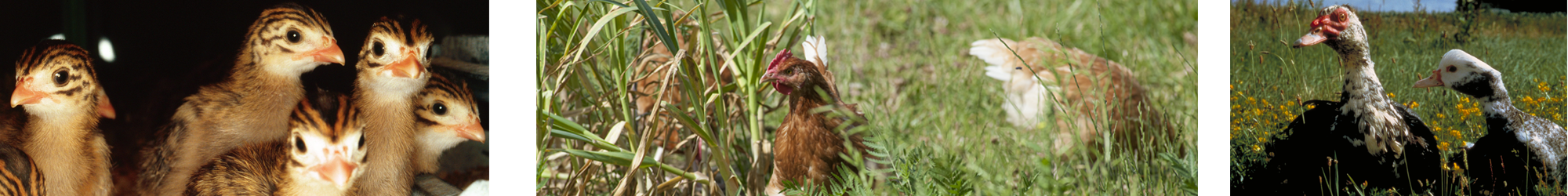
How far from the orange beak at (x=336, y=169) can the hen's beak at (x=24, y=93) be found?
1.14 ft

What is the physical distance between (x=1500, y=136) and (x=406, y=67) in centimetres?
156

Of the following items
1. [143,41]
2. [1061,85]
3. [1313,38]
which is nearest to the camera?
[143,41]

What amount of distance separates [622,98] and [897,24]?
2.87 feet

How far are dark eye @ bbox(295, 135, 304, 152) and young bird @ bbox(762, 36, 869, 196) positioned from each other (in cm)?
66

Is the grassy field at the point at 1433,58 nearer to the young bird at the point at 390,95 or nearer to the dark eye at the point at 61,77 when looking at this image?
the young bird at the point at 390,95

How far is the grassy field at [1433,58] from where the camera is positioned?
1.04 meters

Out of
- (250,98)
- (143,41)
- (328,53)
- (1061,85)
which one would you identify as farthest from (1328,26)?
(143,41)

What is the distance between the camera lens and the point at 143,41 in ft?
3.17

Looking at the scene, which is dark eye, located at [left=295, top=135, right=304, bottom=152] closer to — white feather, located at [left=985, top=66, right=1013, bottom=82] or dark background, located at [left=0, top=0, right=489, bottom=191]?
dark background, located at [left=0, top=0, right=489, bottom=191]

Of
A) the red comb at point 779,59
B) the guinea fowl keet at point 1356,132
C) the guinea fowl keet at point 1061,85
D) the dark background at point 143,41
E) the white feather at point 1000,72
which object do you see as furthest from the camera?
the white feather at point 1000,72

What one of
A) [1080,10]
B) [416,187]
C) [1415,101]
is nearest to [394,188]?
[416,187]

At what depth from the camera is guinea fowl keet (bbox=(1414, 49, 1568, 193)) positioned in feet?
3.42

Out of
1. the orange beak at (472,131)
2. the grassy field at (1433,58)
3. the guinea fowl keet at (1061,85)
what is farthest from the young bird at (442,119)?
the grassy field at (1433,58)

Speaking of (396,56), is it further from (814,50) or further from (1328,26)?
(1328,26)
